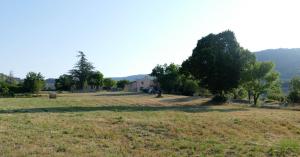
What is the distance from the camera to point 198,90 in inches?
3253

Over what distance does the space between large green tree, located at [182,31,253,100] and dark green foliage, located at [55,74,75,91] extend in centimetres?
7770

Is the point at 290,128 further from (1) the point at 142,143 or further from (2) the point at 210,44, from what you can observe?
(2) the point at 210,44

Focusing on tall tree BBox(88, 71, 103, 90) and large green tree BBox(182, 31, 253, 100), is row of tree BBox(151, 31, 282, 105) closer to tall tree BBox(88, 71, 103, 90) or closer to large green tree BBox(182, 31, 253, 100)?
large green tree BBox(182, 31, 253, 100)

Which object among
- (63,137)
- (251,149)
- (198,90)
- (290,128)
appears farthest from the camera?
(198,90)

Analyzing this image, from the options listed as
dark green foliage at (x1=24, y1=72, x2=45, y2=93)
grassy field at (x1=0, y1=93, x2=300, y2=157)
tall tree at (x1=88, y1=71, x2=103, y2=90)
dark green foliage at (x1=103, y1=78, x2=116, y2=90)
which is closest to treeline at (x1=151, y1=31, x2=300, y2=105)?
grassy field at (x1=0, y1=93, x2=300, y2=157)

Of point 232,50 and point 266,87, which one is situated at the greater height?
point 232,50

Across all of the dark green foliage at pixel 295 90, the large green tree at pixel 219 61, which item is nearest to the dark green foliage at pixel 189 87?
the dark green foliage at pixel 295 90

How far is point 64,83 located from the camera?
117 metres

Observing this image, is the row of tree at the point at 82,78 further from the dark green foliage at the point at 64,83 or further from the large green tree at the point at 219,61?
the large green tree at the point at 219,61

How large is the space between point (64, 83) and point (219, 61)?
82.7 meters

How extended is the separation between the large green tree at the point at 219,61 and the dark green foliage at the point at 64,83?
7770 cm

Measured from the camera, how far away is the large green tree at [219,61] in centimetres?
4206

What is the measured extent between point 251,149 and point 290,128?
9336 millimetres

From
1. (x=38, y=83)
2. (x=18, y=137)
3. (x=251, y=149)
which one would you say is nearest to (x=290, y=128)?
(x=251, y=149)
